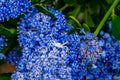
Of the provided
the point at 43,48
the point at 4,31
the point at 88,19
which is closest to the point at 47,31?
the point at 43,48

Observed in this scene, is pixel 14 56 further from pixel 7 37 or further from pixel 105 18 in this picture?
pixel 105 18

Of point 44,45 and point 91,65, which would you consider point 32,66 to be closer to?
point 44,45

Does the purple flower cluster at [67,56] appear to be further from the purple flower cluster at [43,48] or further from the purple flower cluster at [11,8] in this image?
the purple flower cluster at [11,8]

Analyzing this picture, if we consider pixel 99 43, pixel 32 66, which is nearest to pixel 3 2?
pixel 32 66

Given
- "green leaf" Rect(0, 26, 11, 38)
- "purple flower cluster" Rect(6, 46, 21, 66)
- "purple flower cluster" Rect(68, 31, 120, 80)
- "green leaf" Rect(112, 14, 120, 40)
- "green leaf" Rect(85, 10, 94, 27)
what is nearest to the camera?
"purple flower cluster" Rect(68, 31, 120, 80)

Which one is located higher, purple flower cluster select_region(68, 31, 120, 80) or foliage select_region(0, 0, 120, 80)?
foliage select_region(0, 0, 120, 80)

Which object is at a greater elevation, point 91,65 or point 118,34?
point 118,34

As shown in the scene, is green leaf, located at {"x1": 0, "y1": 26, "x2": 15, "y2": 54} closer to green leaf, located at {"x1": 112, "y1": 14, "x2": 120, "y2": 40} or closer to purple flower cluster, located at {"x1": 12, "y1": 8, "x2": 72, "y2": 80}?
purple flower cluster, located at {"x1": 12, "y1": 8, "x2": 72, "y2": 80}

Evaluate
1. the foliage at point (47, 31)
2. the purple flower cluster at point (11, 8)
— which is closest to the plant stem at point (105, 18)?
the foliage at point (47, 31)

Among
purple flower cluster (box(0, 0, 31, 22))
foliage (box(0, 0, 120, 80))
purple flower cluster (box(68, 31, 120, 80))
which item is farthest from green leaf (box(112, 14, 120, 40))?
purple flower cluster (box(0, 0, 31, 22))
